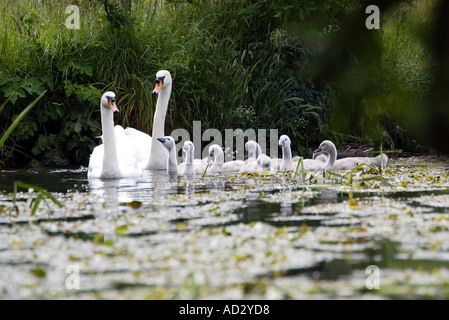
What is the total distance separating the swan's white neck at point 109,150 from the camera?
291 inches

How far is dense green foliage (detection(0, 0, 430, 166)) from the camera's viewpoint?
9531mm

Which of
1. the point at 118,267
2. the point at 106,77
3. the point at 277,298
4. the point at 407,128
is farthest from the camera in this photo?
the point at 106,77

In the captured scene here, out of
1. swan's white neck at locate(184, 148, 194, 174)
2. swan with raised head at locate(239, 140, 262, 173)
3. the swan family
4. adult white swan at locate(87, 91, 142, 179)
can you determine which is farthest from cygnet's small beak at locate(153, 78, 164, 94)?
swan with raised head at locate(239, 140, 262, 173)

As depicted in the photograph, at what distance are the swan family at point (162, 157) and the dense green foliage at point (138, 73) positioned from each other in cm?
60

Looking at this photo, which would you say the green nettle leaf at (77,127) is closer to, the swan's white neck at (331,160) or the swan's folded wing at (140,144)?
the swan's folded wing at (140,144)

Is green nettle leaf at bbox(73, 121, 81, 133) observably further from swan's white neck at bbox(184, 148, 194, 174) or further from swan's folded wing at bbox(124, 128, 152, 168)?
swan's white neck at bbox(184, 148, 194, 174)

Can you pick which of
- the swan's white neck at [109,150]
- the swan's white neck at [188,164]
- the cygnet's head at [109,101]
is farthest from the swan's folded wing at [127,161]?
the cygnet's head at [109,101]

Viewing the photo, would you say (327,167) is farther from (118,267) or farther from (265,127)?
(118,267)

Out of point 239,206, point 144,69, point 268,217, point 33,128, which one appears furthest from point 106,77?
point 268,217

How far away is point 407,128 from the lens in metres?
1.74

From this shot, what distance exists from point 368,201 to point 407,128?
136 inches

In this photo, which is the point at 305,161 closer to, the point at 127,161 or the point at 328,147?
the point at 328,147

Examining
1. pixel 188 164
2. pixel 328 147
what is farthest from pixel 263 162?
pixel 328 147

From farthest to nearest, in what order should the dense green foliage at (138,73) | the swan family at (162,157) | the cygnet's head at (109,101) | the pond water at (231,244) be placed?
the dense green foliage at (138,73) < the swan family at (162,157) < the cygnet's head at (109,101) < the pond water at (231,244)
